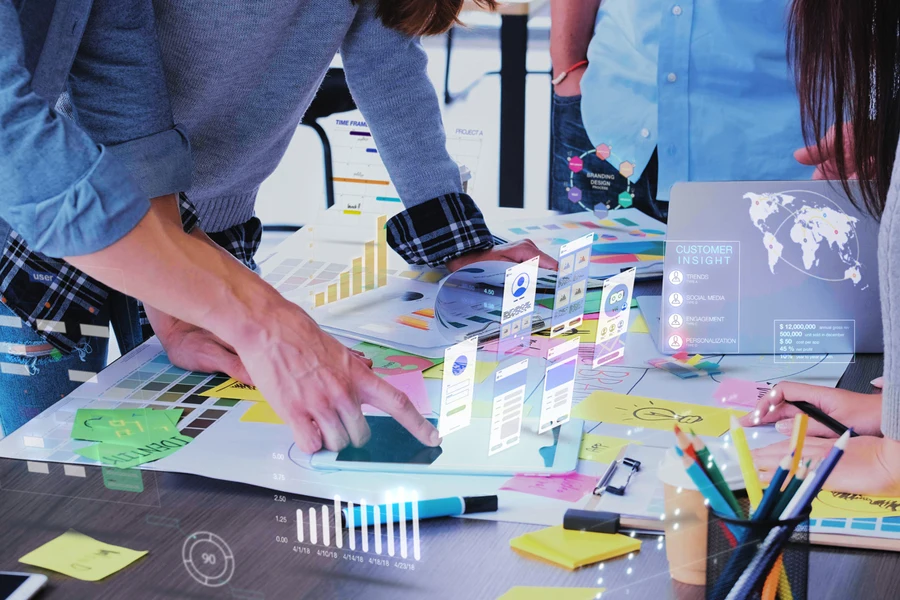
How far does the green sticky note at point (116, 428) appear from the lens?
2.44 ft

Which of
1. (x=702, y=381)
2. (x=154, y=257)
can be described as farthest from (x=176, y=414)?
(x=702, y=381)

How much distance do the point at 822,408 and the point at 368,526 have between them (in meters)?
0.42

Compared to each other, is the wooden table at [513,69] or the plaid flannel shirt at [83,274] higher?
the wooden table at [513,69]

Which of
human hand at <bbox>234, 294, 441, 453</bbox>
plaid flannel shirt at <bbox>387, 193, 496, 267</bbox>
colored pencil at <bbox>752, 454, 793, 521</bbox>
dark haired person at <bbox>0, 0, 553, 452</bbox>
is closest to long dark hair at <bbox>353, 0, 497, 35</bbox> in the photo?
dark haired person at <bbox>0, 0, 553, 452</bbox>

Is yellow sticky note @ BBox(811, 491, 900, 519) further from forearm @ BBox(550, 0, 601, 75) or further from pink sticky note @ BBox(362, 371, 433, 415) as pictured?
forearm @ BBox(550, 0, 601, 75)

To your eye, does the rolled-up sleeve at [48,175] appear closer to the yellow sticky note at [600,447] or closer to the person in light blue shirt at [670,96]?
the yellow sticky note at [600,447]

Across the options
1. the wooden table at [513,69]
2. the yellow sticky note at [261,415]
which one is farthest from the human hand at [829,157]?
the wooden table at [513,69]

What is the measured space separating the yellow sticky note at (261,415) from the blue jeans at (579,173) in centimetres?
71

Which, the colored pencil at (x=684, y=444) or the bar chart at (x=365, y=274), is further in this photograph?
the bar chart at (x=365, y=274)

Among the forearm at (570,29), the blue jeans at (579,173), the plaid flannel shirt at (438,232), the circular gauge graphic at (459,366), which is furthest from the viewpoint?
the forearm at (570,29)

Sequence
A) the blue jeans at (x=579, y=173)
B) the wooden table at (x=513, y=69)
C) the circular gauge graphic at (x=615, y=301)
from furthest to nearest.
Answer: the wooden table at (x=513, y=69) → the blue jeans at (x=579, y=173) → the circular gauge graphic at (x=615, y=301)

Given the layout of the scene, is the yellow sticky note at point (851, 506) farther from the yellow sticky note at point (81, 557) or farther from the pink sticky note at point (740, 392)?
the yellow sticky note at point (81, 557)

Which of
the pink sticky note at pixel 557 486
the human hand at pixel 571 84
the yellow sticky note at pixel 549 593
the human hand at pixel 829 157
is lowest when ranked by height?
the yellow sticky note at pixel 549 593

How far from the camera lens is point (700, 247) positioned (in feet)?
3.00
